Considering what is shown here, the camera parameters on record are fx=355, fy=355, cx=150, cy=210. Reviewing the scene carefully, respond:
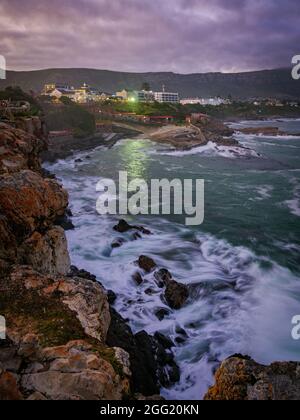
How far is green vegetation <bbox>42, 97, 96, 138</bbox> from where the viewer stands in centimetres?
6538

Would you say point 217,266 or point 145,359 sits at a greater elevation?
point 217,266

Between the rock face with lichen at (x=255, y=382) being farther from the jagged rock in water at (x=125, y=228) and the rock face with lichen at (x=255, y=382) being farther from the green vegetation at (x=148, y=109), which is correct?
the green vegetation at (x=148, y=109)

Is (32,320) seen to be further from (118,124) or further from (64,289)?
(118,124)

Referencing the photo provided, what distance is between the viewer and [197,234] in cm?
2136

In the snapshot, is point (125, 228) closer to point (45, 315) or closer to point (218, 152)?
point (45, 315)

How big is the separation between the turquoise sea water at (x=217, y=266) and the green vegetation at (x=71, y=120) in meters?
33.0

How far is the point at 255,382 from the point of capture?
5625 millimetres

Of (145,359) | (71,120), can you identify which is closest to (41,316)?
(145,359)

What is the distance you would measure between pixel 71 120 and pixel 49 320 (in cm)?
6488

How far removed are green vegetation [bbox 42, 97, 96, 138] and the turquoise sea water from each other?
33.0 metres

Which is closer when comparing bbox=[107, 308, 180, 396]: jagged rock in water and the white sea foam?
bbox=[107, 308, 180, 396]: jagged rock in water

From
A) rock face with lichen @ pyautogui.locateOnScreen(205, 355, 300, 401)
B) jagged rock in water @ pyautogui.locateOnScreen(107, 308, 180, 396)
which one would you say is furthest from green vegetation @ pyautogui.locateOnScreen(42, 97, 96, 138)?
rock face with lichen @ pyautogui.locateOnScreen(205, 355, 300, 401)

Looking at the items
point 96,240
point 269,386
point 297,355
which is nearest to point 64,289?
point 269,386

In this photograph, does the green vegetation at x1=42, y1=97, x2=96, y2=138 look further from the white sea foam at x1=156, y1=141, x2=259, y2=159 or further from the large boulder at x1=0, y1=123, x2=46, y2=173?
the large boulder at x1=0, y1=123, x2=46, y2=173
